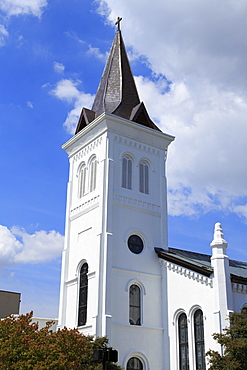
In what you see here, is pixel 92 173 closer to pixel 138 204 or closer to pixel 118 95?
pixel 138 204

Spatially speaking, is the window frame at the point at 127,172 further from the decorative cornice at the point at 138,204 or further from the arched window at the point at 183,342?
the arched window at the point at 183,342

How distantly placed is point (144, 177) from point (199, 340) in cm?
1243

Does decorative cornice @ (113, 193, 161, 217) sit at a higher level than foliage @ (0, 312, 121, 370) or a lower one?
higher

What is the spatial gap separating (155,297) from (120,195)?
282 inches

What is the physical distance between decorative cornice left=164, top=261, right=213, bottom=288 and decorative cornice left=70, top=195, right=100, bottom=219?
632 cm

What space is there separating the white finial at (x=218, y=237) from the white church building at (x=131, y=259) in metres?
0.06

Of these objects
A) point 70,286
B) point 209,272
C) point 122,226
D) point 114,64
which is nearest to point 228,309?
point 209,272

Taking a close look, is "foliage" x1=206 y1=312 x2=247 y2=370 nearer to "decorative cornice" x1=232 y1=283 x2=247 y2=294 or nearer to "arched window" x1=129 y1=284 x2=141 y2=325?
"decorative cornice" x1=232 y1=283 x2=247 y2=294

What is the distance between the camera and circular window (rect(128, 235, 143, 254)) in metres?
31.5

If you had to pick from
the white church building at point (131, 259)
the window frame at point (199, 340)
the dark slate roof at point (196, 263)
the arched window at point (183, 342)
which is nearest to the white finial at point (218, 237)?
the white church building at point (131, 259)

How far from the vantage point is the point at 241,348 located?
21.2 m

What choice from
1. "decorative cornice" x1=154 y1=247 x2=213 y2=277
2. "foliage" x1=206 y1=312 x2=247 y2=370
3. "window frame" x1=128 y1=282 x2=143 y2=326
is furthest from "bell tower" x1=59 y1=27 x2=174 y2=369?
"foliage" x1=206 y1=312 x2=247 y2=370

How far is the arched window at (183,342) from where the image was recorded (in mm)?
27411

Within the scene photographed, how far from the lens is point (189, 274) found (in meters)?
28.3
